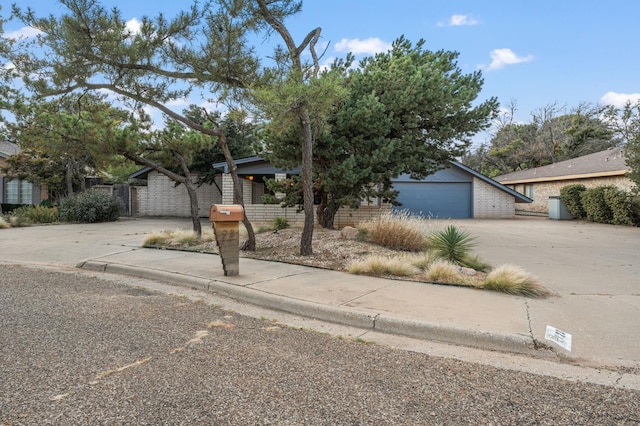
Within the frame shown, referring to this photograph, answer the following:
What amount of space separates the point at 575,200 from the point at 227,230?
21304 millimetres

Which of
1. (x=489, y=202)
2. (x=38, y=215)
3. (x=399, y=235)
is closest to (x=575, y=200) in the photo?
(x=489, y=202)

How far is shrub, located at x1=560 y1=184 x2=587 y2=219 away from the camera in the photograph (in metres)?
22.2

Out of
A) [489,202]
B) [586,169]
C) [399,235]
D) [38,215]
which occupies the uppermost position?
[586,169]

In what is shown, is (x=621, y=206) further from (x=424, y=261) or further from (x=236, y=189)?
(x=236, y=189)

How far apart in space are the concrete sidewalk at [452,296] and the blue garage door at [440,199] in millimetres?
14852

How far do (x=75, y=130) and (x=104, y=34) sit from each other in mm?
4555

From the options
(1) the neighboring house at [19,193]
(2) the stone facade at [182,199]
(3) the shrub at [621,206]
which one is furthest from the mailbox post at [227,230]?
(1) the neighboring house at [19,193]

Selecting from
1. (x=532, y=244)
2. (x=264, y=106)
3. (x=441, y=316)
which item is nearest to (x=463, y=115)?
(x=532, y=244)

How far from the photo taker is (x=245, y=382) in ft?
10.7

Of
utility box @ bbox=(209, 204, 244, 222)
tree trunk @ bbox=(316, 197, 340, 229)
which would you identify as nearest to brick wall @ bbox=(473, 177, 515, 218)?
tree trunk @ bbox=(316, 197, 340, 229)

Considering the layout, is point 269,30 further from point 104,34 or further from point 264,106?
point 104,34

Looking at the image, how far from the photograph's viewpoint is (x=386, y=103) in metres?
11.4

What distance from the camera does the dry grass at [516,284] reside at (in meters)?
6.20

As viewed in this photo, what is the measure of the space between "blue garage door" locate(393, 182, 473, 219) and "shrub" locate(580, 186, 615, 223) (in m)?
6.29
